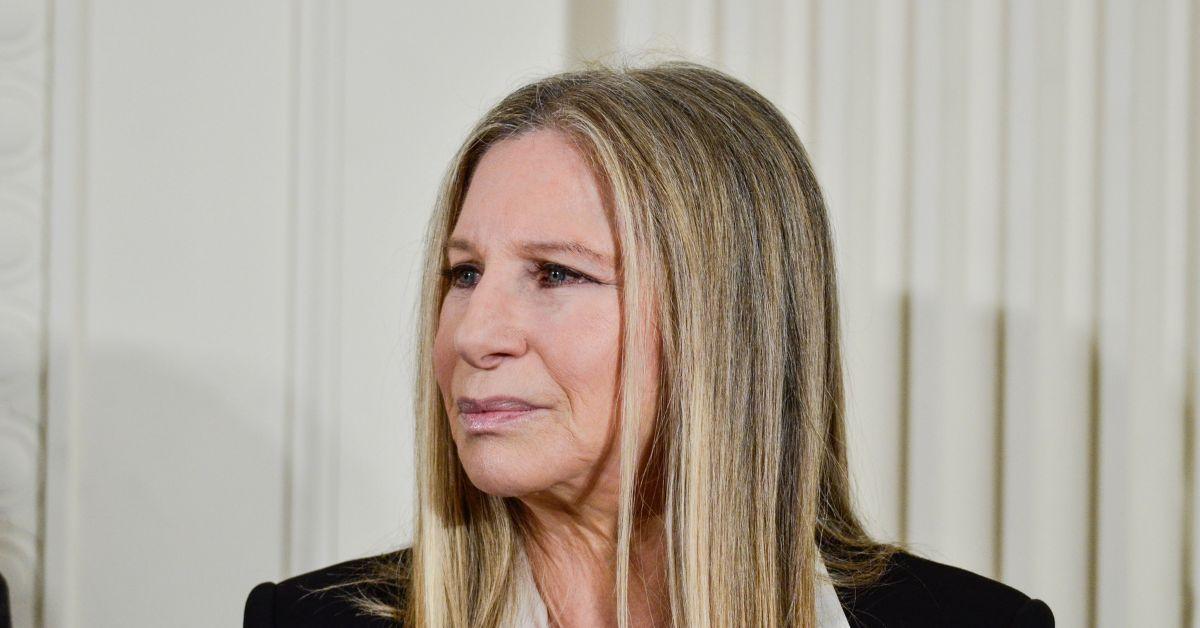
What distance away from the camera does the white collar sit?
4.33ft

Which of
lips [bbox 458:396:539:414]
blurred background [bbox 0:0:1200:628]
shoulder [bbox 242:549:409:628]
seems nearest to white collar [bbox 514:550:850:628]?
shoulder [bbox 242:549:409:628]

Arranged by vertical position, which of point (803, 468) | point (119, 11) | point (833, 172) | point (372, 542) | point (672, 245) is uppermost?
point (119, 11)

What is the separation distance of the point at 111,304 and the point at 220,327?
162 millimetres

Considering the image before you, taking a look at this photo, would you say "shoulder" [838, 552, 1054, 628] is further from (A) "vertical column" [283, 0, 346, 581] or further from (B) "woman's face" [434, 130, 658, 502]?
(A) "vertical column" [283, 0, 346, 581]

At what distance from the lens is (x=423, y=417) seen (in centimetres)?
141

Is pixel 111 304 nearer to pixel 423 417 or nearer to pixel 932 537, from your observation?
pixel 423 417

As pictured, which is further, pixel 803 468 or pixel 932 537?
pixel 932 537

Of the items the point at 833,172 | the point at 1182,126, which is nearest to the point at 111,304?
the point at 833,172

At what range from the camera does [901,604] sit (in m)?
1.36

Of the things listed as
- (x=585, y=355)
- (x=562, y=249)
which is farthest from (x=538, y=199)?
(x=585, y=355)

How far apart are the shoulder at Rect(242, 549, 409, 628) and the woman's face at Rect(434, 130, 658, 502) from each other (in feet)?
1.04

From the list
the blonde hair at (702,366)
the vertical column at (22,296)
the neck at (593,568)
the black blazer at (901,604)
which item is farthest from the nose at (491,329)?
the vertical column at (22,296)

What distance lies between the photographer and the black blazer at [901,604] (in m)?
1.34

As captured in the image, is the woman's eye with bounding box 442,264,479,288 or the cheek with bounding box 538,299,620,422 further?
the woman's eye with bounding box 442,264,479,288
